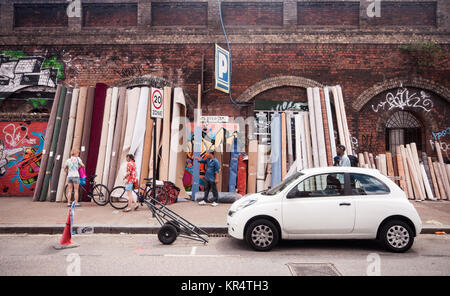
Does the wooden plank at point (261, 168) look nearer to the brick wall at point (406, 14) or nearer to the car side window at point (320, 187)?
the car side window at point (320, 187)

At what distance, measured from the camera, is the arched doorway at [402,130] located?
11711 millimetres

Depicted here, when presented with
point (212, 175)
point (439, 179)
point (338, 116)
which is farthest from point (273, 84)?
point (439, 179)

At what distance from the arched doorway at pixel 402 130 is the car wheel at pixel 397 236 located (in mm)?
7248

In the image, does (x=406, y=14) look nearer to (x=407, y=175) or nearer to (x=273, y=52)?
(x=273, y=52)

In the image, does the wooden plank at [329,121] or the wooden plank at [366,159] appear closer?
the wooden plank at [329,121]

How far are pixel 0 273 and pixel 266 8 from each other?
11727 millimetres

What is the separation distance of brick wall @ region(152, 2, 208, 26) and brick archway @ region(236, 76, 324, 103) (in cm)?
333

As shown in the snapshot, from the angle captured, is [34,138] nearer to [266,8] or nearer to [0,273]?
[0,273]

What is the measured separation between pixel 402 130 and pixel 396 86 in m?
1.73

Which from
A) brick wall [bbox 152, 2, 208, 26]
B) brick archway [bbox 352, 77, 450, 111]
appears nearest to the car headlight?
brick archway [bbox 352, 77, 450, 111]

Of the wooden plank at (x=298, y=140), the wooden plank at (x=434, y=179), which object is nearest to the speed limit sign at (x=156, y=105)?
the wooden plank at (x=298, y=140)

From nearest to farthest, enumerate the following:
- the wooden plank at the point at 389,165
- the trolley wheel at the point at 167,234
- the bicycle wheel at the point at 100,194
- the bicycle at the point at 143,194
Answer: the trolley wheel at the point at 167,234, the bicycle at the point at 143,194, the bicycle wheel at the point at 100,194, the wooden plank at the point at 389,165

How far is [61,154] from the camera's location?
10289 millimetres

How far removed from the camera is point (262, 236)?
543 centimetres
